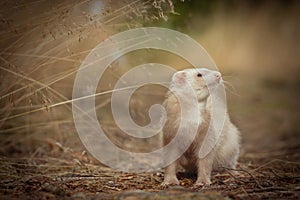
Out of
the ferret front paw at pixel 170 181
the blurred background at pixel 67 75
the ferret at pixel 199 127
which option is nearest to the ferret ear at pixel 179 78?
the ferret at pixel 199 127

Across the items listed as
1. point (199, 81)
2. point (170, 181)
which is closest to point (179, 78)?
point (199, 81)

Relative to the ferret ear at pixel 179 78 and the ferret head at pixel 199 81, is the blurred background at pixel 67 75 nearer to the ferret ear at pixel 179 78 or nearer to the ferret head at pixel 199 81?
the ferret head at pixel 199 81

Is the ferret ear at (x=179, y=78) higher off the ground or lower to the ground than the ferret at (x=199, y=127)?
higher

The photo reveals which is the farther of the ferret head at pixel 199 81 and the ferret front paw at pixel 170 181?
the ferret head at pixel 199 81

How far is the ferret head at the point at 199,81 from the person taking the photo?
12.0 ft

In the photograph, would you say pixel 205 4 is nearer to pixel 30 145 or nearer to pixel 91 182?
pixel 30 145

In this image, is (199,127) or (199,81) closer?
(199,127)

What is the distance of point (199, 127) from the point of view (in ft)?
11.6

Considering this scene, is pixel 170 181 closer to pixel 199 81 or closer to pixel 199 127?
pixel 199 127

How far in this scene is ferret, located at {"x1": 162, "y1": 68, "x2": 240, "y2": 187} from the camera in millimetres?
3531

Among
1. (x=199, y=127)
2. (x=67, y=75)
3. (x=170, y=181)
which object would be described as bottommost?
(x=170, y=181)

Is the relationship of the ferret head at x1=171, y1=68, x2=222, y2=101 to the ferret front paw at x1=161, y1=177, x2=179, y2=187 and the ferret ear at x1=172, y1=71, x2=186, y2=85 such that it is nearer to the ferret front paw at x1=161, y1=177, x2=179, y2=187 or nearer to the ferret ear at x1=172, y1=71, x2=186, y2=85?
the ferret ear at x1=172, y1=71, x2=186, y2=85

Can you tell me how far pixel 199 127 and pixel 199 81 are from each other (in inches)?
14.2

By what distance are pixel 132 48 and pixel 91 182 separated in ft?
3.94
